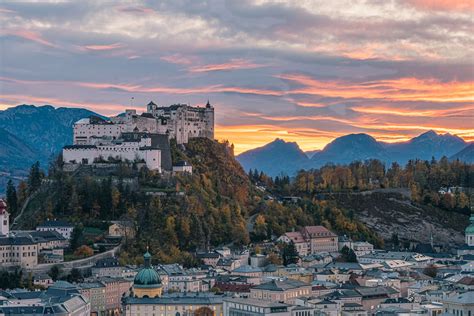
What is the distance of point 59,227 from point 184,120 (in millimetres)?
32229

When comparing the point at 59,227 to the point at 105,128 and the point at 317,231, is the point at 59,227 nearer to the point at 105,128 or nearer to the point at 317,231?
the point at 105,128

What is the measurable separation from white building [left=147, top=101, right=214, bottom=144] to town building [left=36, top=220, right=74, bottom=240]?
26059mm

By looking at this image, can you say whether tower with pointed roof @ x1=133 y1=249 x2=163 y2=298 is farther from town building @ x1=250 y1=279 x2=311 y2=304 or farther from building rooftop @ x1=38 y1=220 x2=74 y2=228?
building rooftop @ x1=38 y1=220 x2=74 y2=228

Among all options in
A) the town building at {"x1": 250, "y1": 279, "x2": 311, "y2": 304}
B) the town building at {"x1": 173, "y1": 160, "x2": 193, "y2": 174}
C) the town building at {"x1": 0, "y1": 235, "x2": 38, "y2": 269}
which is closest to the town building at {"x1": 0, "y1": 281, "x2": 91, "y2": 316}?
the town building at {"x1": 0, "y1": 235, "x2": 38, "y2": 269}

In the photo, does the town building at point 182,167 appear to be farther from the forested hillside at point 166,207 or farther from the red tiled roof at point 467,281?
the red tiled roof at point 467,281

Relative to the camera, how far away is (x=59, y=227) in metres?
95.8

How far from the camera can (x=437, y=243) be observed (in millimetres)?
132750

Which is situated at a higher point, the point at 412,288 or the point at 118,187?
the point at 118,187

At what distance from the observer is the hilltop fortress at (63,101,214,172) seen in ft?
361

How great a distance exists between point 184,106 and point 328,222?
77.1 ft

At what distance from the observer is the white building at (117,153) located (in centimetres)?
10975

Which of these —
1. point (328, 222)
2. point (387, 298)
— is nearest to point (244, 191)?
point (328, 222)

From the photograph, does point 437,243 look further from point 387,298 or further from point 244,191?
point 387,298

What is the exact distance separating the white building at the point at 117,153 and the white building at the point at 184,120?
31.0 feet
